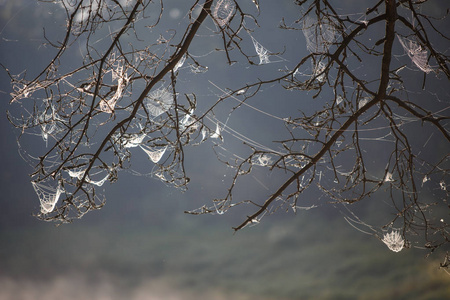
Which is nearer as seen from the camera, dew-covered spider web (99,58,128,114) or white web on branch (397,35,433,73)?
dew-covered spider web (99,58,128,114)

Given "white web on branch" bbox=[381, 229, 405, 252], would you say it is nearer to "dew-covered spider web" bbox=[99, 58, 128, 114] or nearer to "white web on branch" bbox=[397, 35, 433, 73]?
"white web on branch" bbox=[397, 35, 433, 73]

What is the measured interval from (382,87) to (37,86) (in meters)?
2.59

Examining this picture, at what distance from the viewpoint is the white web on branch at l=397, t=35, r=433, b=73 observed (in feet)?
11.8

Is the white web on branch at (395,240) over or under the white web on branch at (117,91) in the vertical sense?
under

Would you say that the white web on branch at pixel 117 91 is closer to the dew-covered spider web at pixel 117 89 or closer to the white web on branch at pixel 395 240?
the dew-covered spider web at pixel 117 89

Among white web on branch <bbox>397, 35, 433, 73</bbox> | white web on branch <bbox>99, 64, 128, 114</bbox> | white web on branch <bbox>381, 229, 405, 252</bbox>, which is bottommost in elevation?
white web on branch <bbox>381, 229, 405, 252</bbox>

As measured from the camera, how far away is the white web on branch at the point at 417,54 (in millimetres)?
3586

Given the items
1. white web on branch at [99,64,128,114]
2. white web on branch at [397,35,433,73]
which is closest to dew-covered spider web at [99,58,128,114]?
white web on branch at [99,64,128,114]

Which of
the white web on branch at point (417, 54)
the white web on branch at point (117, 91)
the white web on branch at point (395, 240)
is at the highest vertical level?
the white web on branch at point (417, 54)

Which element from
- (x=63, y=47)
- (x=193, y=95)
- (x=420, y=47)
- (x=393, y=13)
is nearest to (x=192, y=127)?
(x=193, y=95)

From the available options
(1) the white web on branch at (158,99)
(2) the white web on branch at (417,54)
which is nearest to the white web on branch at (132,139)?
(1) the white web on branch at (158,99)

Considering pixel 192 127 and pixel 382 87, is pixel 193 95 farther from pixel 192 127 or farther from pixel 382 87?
pixel 382 87

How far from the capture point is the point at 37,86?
281cm

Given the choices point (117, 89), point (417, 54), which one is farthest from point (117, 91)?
point (417, 54)
